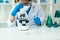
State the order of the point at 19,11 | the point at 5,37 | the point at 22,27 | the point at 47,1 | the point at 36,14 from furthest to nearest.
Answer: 1. the point at 47,1
2. the point at 36,14
3. the point at 19,11
4. the point at 22,27
5. the point at 5,37

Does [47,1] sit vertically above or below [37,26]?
above

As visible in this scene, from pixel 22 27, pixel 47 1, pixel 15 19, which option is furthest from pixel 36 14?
pixel 47 1

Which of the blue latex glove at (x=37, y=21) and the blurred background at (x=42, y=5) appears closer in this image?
the blue latex glove at (x=37, y=21)

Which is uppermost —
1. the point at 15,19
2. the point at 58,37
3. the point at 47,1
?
the point at 47,1

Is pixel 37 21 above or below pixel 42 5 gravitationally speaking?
below

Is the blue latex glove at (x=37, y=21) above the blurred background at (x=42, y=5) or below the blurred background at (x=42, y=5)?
below

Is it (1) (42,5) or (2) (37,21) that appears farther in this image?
(1) (42,5)

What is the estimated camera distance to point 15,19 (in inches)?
58.8

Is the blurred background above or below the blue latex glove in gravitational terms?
above

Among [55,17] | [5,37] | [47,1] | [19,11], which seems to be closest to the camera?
[5,37]

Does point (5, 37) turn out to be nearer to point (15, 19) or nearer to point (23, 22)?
point (23, 22)

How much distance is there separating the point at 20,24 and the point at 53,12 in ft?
2.40

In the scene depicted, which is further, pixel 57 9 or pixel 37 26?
pixel 57 9

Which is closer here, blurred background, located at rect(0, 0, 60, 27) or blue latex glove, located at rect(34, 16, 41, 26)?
blue latex glove, located at rect(34, 16, 41, 26)
